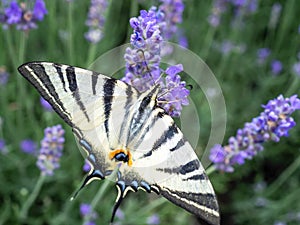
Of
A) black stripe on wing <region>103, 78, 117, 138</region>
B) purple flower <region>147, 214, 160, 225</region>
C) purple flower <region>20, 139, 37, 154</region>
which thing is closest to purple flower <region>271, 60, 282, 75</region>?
purple flower <region>147, 214, 160, 225</region>

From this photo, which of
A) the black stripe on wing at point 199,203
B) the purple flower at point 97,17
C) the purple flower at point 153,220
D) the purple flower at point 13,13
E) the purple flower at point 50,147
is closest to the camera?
the black stripe on wing at point 199,203

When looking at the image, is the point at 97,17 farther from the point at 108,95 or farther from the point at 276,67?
the point at 276,67

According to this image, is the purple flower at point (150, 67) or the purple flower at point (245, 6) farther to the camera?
the purple flower at point (245, 6)

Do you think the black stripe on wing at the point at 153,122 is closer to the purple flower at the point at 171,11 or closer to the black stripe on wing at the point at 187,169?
the black stripe on wing at the point at 187,169

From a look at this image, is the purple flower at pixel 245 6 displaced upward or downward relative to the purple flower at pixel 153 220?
upward

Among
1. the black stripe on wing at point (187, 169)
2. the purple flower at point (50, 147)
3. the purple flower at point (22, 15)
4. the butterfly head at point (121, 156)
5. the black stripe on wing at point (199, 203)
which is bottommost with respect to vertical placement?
the purple flower at point (50, 147)

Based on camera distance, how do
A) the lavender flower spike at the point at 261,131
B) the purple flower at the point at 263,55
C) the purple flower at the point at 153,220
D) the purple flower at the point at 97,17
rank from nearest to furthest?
the lavender flower spike at the point at 261,131, the purple flower at the point at 97,17, the purple flower at the point at 153,220, the purple flower at the point at 263,55

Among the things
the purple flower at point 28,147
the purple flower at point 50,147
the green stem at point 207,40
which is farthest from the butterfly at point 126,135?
the green stem at point 207,40
